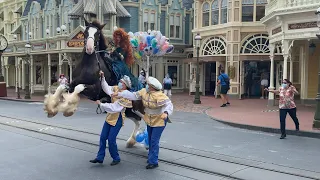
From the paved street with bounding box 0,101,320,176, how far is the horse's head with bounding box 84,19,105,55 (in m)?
3.20

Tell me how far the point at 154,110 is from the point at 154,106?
0.10 meters

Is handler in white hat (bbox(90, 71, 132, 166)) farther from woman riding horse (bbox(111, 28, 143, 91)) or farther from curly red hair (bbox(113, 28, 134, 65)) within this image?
curly red hair (bbox(113, 28, 134, 65))

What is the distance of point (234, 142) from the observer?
931cm

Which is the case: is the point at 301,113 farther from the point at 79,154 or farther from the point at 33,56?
the point at 33,56

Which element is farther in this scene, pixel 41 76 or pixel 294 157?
pixel 41 76

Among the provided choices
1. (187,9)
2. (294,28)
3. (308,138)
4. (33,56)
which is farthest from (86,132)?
(187,9)

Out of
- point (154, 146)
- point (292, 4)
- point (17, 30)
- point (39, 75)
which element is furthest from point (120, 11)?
point (154, 146)

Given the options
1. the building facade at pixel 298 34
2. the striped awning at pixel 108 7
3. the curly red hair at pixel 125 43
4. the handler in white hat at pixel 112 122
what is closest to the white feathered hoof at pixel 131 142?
the handler in white hat at pixel 112 122

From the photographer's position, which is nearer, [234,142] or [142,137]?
[142,137]

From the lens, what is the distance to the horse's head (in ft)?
22.0

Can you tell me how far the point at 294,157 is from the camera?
763 centimetres

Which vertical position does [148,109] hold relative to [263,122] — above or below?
above

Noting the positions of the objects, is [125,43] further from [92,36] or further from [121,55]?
[92,36]

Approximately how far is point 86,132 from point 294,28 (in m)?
10.5
